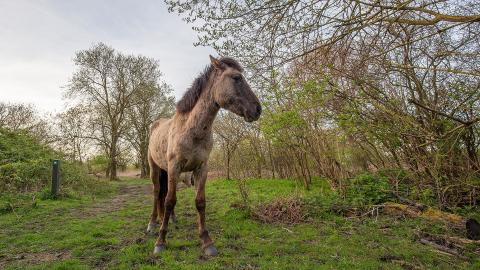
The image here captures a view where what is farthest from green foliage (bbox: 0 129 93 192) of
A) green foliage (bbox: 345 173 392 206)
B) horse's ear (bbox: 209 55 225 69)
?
green foliage (bbox: 345 173 392 206)

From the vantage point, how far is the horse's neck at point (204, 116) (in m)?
4.36

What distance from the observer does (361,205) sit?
6.52m

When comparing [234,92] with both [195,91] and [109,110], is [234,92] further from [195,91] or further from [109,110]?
[109,110]

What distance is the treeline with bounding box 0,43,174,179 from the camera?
2092 cm

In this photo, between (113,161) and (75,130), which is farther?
(113,161)

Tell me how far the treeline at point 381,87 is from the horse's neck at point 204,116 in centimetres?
144

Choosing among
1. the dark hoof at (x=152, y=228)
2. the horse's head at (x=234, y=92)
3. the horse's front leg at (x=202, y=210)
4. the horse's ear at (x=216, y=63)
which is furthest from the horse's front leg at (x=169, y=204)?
the horse's ear at (x=216, y=63)

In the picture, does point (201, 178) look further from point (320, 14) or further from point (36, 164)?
Result: point (36, 164)

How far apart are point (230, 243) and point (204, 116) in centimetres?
201

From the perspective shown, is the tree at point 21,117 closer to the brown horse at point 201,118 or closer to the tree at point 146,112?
the tree at point 146,112

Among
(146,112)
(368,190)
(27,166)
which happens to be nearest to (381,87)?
(368,190)

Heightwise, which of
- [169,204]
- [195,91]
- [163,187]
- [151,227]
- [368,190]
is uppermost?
[195,91]

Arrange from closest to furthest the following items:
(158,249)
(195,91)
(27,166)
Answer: (158,249)
(195,91)
(27,166)

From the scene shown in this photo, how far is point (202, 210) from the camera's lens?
14.6 ft
